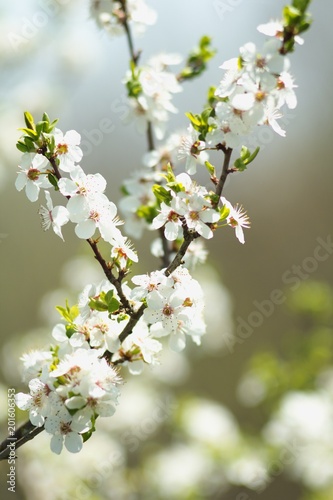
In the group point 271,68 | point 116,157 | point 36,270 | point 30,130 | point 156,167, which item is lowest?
point 30,130

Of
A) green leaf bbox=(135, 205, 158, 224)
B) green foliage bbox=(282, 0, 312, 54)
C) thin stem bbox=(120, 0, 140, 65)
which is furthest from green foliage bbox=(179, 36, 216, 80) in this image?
green foliage bbox=(282, 0, 312, 54)

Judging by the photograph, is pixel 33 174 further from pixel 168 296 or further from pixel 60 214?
pixel 168 296

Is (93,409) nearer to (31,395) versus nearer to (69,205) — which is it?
(31,395)

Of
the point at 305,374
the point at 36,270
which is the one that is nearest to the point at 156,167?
the point at 305,374

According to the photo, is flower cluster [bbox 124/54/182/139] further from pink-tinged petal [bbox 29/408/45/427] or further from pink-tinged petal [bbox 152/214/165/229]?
pink-tinged petal [bbox 29/408/45/427]

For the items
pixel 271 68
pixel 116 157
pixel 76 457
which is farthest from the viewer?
pixel 116 157
